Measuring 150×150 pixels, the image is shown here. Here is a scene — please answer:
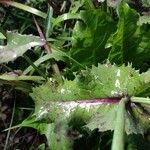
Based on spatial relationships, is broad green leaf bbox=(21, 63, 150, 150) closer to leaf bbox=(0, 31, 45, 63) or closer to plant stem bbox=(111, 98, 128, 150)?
plant stem bbox=(111, 98, 128, 150)

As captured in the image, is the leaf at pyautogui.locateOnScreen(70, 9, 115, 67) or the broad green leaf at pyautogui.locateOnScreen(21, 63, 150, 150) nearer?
the broad green leaf at pyautogui.locateOnScreen(21, 63, 150, 150)

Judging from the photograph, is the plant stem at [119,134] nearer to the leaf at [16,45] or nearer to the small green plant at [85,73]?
the small green plant at [85,73]

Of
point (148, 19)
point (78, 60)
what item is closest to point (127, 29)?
point (148, 19)

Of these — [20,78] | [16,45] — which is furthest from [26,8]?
→ [20,78]

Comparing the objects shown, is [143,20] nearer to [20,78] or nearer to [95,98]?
Answer: [95,98]

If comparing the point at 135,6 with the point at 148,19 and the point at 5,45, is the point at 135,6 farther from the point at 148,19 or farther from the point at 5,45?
the point at 5,45

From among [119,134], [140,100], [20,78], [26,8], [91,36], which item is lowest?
[119,134]

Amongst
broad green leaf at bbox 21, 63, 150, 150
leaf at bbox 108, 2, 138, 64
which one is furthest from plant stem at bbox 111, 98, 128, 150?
leaf at bbox 108, 2, 138, 64
